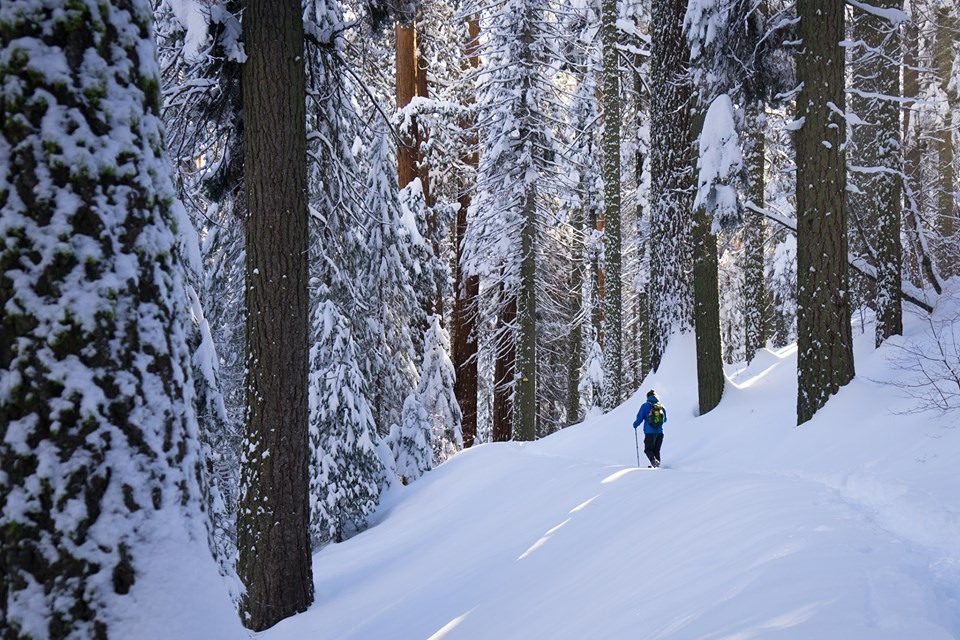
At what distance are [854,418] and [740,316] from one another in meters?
25.5

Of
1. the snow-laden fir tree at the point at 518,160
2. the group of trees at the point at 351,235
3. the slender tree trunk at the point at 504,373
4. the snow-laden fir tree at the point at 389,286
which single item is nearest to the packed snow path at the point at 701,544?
the group of trees at the point at 351,235

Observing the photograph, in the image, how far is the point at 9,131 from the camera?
222cm

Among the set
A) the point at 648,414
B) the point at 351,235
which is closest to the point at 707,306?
the point at 648,414

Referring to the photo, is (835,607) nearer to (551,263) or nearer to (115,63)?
(115,63)

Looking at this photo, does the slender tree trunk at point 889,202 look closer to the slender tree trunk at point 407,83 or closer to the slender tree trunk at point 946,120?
the slender tree trunk at point 946,120

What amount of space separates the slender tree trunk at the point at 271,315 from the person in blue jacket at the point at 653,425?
5.83m

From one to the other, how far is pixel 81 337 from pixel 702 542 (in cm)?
454

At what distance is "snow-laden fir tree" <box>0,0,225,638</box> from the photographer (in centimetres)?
214

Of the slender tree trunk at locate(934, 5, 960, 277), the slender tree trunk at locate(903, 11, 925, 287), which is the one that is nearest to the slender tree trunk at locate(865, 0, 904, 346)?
the slender tree trunk at locate(903, 11, 925, 287)

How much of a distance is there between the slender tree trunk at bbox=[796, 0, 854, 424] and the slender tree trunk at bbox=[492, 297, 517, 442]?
10717mm

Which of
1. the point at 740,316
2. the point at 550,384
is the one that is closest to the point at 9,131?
the point at 550,384

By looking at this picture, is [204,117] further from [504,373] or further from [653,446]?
[504,373]

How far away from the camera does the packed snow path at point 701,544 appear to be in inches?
148

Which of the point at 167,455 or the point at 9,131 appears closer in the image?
the point at 9,131
